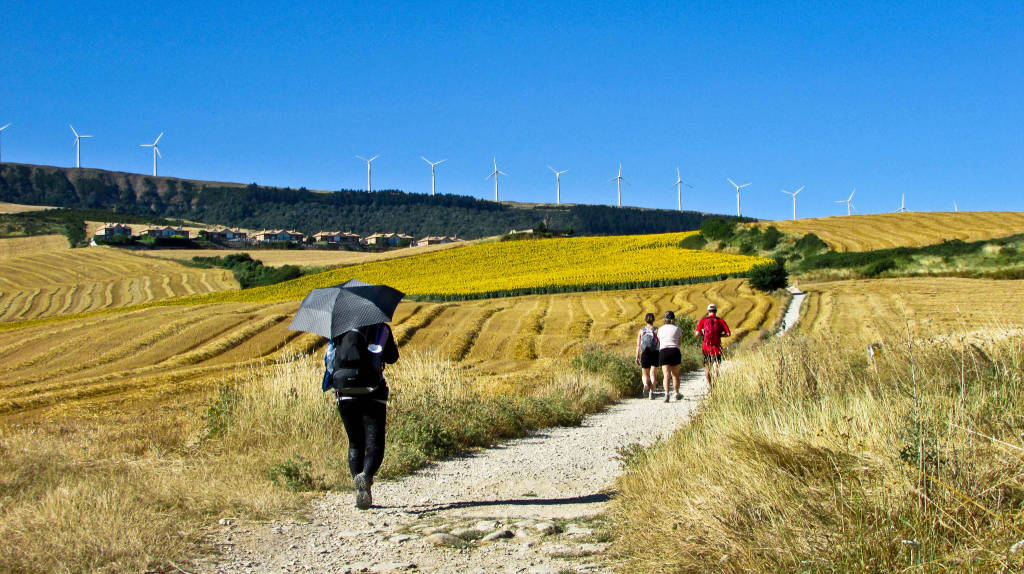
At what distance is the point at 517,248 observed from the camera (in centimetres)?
9675

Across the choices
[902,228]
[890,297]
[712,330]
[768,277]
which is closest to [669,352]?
[712,330]

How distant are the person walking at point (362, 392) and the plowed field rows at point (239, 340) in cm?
996

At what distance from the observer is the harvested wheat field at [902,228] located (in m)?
75.6

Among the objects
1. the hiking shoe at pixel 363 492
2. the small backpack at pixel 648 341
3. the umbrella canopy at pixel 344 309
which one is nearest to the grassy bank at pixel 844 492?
the hiking shoe at pixel 363 492

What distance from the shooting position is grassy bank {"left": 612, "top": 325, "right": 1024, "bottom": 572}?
3822 millimetres

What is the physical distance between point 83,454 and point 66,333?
38.7 metres

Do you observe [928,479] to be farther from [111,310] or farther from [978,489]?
[111,310]

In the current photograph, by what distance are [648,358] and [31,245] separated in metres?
118

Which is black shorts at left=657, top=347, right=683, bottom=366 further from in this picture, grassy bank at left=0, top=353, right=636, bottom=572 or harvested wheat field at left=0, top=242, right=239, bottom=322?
harvested wheat field at left=0, top=242, right=239, bottom=322

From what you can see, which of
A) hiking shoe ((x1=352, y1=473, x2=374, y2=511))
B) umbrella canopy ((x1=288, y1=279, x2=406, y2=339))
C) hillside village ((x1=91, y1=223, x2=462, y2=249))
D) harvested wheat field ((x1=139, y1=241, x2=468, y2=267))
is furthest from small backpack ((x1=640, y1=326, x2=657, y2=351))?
hillside village ((x1=91, y1=223, x2=462, y2=249))

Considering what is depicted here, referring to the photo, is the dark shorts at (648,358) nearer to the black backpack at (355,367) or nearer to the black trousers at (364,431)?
the black trousers at (364,431)

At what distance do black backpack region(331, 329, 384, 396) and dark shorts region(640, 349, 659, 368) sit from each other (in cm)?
975

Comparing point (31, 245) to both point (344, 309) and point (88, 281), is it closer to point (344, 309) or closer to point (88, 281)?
point (88, 281)

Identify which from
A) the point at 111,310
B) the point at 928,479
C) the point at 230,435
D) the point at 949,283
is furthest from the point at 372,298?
the point at 111,310
